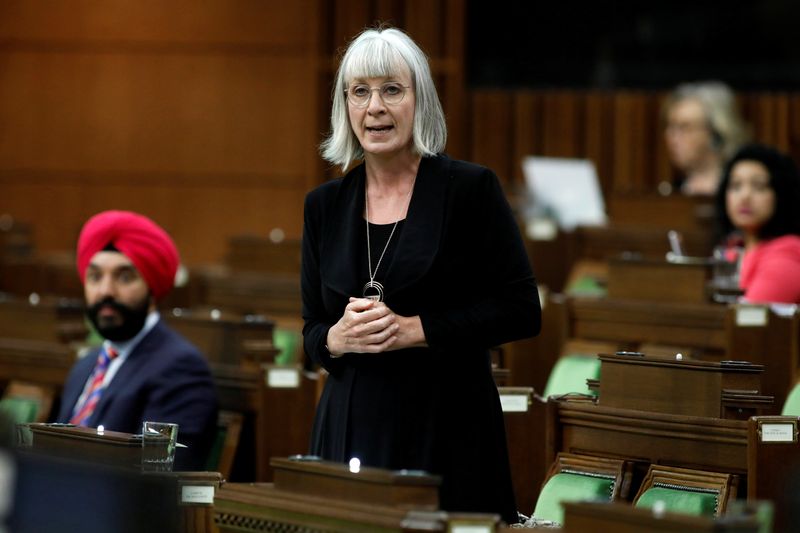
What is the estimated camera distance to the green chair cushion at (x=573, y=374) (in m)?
3.95

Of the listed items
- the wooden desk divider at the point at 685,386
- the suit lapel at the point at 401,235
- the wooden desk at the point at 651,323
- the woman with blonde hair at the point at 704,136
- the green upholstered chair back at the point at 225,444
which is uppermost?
the woman with blonde hair at the point at 704,136

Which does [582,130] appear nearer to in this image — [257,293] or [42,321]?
[257,293]

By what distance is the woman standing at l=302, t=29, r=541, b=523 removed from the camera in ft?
7.86

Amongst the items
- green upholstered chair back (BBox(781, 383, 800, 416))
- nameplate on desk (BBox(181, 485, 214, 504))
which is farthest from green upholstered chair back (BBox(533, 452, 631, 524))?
nameplate on desk (BBox(181, 485, 214, 504))

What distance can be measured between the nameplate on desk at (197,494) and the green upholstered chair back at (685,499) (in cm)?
87

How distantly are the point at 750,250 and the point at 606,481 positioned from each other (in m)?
1.70

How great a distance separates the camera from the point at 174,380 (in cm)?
373

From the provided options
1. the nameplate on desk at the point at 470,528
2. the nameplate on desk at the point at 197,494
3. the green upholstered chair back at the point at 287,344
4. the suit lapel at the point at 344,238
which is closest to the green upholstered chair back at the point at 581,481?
the nameplate on desk at the point at 197,494

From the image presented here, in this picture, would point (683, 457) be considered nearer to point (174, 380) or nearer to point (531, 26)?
point (174, 380)

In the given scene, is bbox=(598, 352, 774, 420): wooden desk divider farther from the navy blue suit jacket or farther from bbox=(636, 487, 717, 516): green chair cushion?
the navy blue suit jacket

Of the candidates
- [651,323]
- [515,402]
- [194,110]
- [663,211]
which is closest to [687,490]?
[515,402]

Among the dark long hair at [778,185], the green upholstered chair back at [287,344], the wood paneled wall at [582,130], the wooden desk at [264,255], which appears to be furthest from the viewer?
the wood paneled wall at [582,130]

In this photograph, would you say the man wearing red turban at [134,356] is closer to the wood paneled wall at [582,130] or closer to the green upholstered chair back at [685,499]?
the green upholstered chair back at [685,499]

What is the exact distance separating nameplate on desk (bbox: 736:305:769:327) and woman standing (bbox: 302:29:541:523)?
1.72 metres
